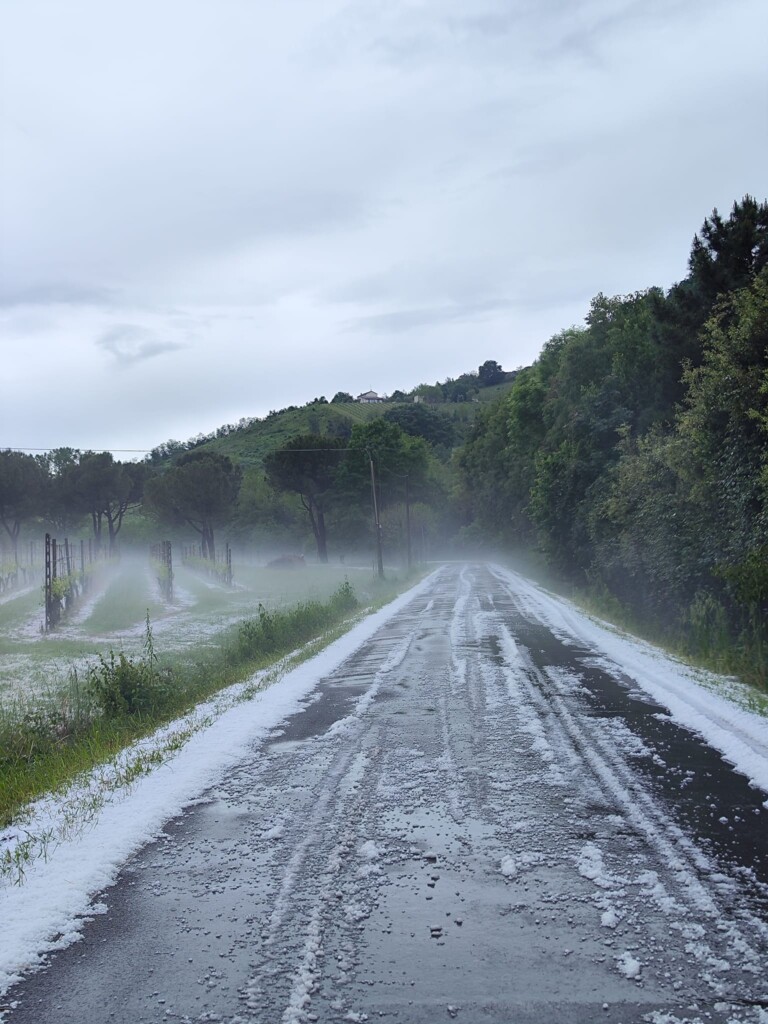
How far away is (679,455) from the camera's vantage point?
1867 centimetres

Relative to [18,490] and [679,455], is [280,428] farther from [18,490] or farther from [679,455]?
[679,455]

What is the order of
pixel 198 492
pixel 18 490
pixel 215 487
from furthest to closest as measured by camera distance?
pixel 215 487, pixel 198 492, pixel 18 490

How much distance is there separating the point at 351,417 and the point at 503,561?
72.4 m

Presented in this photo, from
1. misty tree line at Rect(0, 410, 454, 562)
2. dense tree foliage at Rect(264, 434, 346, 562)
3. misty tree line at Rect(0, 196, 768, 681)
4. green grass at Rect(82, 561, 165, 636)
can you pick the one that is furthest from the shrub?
dense tree foliage at Rect(264, 434, 346, 562)

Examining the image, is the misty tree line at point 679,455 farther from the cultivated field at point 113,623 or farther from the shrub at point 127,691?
the cultivated field at point 113,623

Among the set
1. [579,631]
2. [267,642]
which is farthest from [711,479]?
[267,642]

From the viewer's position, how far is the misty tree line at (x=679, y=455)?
15.0m

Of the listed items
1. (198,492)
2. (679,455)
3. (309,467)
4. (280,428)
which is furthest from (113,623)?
(280,428)

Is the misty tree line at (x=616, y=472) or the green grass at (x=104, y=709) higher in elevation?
the misty tree line at (x=616, y=472)

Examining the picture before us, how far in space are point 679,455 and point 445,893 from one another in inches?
633

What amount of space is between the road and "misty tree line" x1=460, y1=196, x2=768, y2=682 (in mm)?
6733

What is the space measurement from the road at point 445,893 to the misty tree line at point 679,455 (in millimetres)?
6733

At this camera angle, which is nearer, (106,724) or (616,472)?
(106,724)

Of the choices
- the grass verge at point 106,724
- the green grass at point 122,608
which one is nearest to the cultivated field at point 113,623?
the green grass at point 122,608
